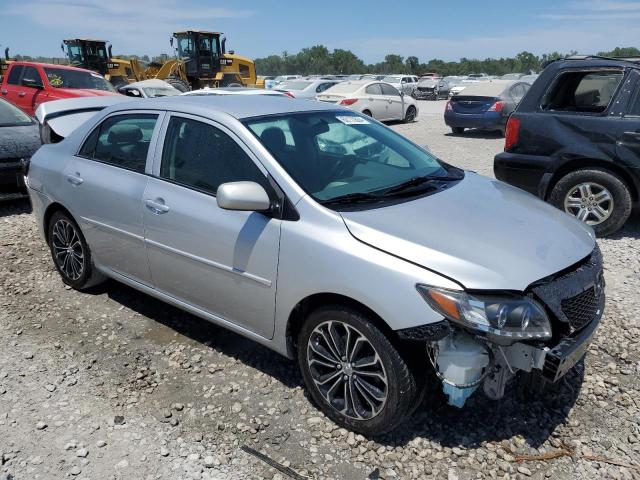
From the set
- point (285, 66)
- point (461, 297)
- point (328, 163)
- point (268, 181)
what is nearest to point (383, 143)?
point (328, 163)

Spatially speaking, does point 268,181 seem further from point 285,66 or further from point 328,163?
point 285,66

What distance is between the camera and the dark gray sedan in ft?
22.1

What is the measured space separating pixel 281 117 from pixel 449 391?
6.49ft

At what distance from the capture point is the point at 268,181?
9.86 ft

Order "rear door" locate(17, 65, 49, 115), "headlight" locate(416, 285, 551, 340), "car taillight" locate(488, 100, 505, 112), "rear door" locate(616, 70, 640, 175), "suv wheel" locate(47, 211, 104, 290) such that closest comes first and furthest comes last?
"headlight" locate(416, 285, 551, 340), "suv wheel" locate(47, 211, 104, 290), "rear door" locate(616, 70, 640, 175), "rear door" locate(17, 65, 49, 115), "car taillight" locate(488, 100, 505, 112)

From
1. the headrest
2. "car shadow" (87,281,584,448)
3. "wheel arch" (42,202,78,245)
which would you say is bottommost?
"car shadow" (87,281,584,448)

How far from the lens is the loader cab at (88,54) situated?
22.8 metres

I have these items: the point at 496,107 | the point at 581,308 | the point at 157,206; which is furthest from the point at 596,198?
the point at 496,107

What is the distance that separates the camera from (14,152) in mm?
6836

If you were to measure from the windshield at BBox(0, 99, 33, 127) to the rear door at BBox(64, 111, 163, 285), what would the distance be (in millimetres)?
4268

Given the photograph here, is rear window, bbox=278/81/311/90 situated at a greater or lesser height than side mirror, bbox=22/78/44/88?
lesser

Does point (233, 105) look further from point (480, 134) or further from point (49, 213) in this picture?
point (480, 134)

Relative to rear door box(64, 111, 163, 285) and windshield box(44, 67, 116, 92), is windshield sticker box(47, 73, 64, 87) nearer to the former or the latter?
windshield box(44, 67, 116, 92)

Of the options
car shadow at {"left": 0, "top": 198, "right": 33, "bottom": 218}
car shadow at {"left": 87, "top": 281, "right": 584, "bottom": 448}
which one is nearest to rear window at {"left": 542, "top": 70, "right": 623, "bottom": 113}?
car shadow at {"left": 87, "top": 281, "right": 584, "bottom": 448}
